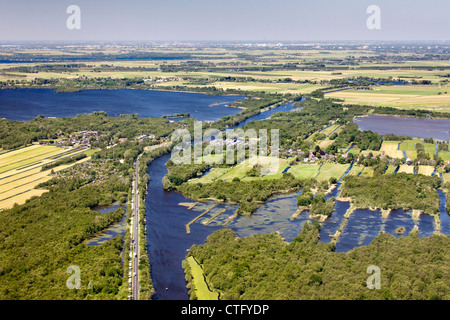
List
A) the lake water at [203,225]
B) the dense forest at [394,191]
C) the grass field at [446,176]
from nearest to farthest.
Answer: the lake water at [203,225] → the dense forest at [394,191] → the grass field at [446,176]

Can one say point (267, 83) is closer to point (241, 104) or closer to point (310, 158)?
point (241, 104)

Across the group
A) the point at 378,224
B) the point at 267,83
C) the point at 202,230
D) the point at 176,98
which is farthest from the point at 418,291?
the point at 267,83

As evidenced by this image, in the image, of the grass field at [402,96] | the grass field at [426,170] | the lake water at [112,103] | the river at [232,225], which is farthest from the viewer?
the grass field at [402,96]

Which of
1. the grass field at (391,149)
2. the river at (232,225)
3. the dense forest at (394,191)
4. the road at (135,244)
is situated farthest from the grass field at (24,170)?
the grass field at (391,149)

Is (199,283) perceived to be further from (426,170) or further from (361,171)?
(426,170)

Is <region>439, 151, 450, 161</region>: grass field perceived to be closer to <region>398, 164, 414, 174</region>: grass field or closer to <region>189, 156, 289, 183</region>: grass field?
<region>398, 164, 414, 174</region>: grass field

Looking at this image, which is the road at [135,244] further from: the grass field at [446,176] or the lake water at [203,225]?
the grass field at [446,176]

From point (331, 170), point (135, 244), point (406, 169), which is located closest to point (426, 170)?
point (406, 169)
